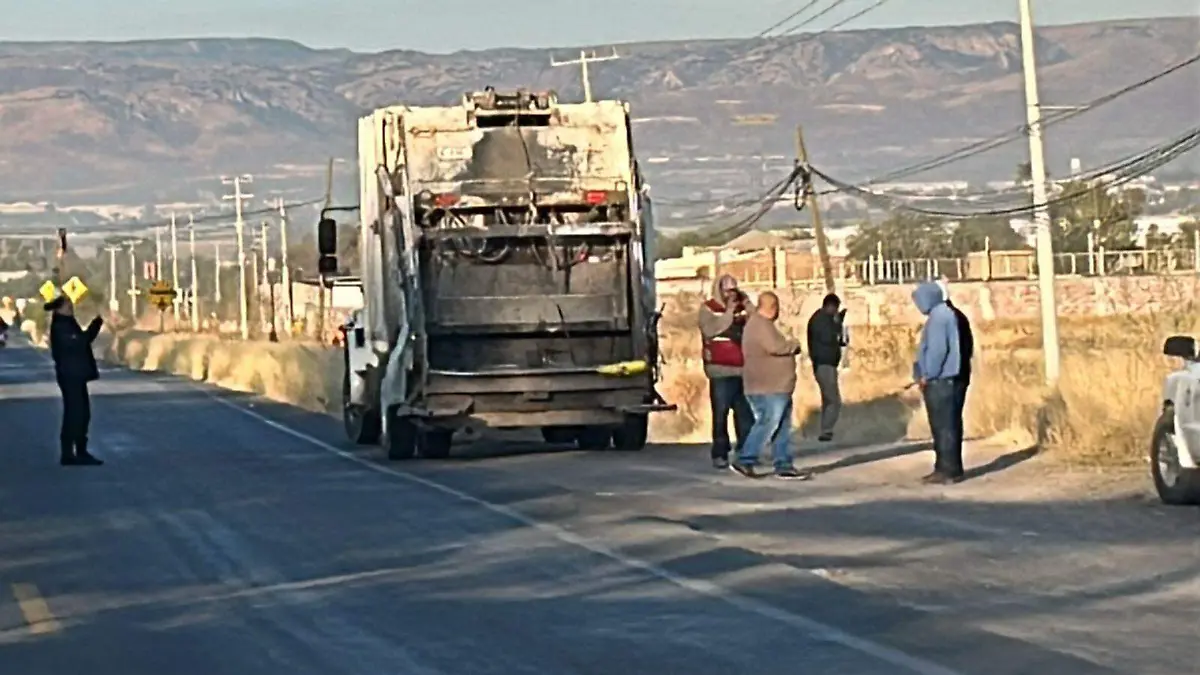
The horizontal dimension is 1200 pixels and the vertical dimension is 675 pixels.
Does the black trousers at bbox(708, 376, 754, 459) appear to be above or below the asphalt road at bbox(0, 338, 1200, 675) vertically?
above

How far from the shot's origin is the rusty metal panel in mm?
24469

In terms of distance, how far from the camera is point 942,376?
2073 cm

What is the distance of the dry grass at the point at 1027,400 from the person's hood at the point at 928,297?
7.94 ft

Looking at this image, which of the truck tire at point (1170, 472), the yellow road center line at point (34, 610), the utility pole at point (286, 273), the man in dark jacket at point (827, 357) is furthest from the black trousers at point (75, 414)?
the utility pole at point (286, 273)

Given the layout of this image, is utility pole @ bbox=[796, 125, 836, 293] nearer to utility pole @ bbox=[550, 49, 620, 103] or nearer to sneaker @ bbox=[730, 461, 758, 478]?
utility pole @ bbox=[550, 49, 620, 103]

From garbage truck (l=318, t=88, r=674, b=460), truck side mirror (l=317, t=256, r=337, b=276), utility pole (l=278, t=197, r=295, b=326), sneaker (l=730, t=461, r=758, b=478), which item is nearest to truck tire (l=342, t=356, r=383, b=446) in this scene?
truck side mirror (l=317, t=256, r=337, b=276)

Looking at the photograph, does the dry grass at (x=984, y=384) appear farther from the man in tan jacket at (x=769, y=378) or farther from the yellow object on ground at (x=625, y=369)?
the yellow object on ground at (x=625, y=369)

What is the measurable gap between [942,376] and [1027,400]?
7.33 meters

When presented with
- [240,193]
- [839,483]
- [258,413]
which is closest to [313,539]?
[839,483]

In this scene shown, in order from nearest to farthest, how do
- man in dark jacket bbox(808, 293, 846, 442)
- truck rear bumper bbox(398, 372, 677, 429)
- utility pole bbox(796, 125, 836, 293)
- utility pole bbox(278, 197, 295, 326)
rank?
1. truck rear bumper bbox(398, 372, 677, 429)
2. man in dark jacket bbox(808, 293, 846, 442)
3. utility pole bbox(796, 125, 836, 293)
4. utility pole bbox(278, 197, 295, 326)

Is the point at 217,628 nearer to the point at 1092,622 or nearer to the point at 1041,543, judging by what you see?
the point at 1092,622

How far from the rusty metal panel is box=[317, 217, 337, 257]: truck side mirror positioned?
325cm

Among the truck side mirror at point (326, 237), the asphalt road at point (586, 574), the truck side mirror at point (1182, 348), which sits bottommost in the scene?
the asphalt road at point (586, 574)

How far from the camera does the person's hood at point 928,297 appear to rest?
68.1 feet
